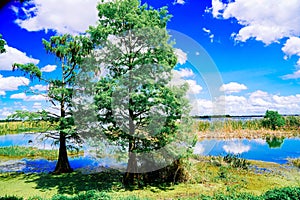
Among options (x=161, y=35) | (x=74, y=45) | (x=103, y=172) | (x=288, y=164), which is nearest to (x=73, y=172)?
(x=103, y=172)

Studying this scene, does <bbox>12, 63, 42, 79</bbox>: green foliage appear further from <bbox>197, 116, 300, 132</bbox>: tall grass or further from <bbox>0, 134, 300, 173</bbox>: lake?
<bbox>197, 116, 300, 132</bbox>: tall grass

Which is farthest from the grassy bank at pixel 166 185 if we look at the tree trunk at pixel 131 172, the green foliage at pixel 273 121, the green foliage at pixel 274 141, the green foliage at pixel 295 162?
the green foliage at pixel 273 121

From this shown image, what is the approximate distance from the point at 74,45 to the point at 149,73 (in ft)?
13.1

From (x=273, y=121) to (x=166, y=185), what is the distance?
20.1m

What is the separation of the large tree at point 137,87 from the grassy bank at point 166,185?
0.93 metres

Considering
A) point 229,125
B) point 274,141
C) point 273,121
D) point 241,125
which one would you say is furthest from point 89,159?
point 273,121

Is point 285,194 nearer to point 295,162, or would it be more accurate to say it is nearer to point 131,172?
point 131,172

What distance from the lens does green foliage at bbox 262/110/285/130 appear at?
2438 cm

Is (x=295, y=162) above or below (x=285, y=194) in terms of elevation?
below

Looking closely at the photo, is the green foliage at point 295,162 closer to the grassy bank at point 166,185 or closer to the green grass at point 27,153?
the grassy bank at point 166,185

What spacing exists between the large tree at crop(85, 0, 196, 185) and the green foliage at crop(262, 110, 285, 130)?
1961 centimetres

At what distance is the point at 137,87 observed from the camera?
25.7 feet

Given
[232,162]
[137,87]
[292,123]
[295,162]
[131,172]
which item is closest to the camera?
[137,87]

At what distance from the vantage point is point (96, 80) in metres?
8.62
